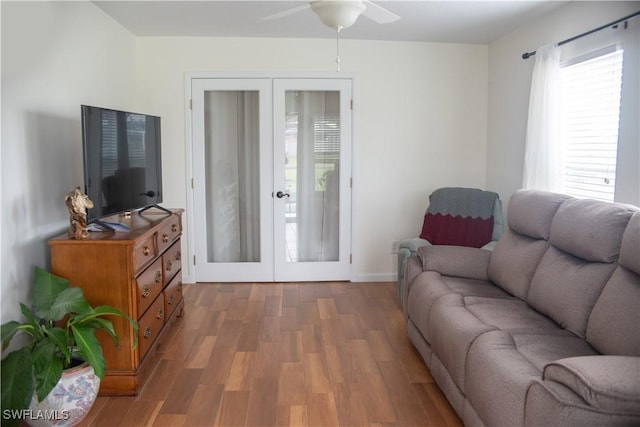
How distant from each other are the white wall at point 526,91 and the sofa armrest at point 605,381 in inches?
63.0

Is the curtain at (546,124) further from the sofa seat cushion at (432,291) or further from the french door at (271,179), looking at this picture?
the french door at (271,179)

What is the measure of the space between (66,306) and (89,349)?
0.22 m

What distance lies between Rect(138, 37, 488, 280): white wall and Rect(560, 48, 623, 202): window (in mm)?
1470

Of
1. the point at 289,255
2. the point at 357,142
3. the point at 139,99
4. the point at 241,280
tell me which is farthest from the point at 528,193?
the point at 139,99

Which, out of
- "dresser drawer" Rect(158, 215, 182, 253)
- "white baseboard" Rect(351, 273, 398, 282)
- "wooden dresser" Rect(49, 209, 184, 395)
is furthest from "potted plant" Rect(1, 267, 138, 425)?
"white baseboard" Rect(351, 273, 398, 282)

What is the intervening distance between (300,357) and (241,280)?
6.22 feet

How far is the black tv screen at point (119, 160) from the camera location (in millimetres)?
2830

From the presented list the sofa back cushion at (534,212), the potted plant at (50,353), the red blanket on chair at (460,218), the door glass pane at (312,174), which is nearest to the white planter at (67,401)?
the potted plant at (50,353)

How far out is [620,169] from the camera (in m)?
2.99

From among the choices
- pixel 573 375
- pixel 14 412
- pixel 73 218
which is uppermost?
pixel 73 218

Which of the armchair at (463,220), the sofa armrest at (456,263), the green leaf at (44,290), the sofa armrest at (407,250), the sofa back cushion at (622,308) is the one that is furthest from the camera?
the armchair at (463,220)

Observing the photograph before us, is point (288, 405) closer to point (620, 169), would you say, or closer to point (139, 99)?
point (620, 169)

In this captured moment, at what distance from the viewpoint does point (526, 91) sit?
4133 mm

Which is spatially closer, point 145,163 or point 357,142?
point 145,163
